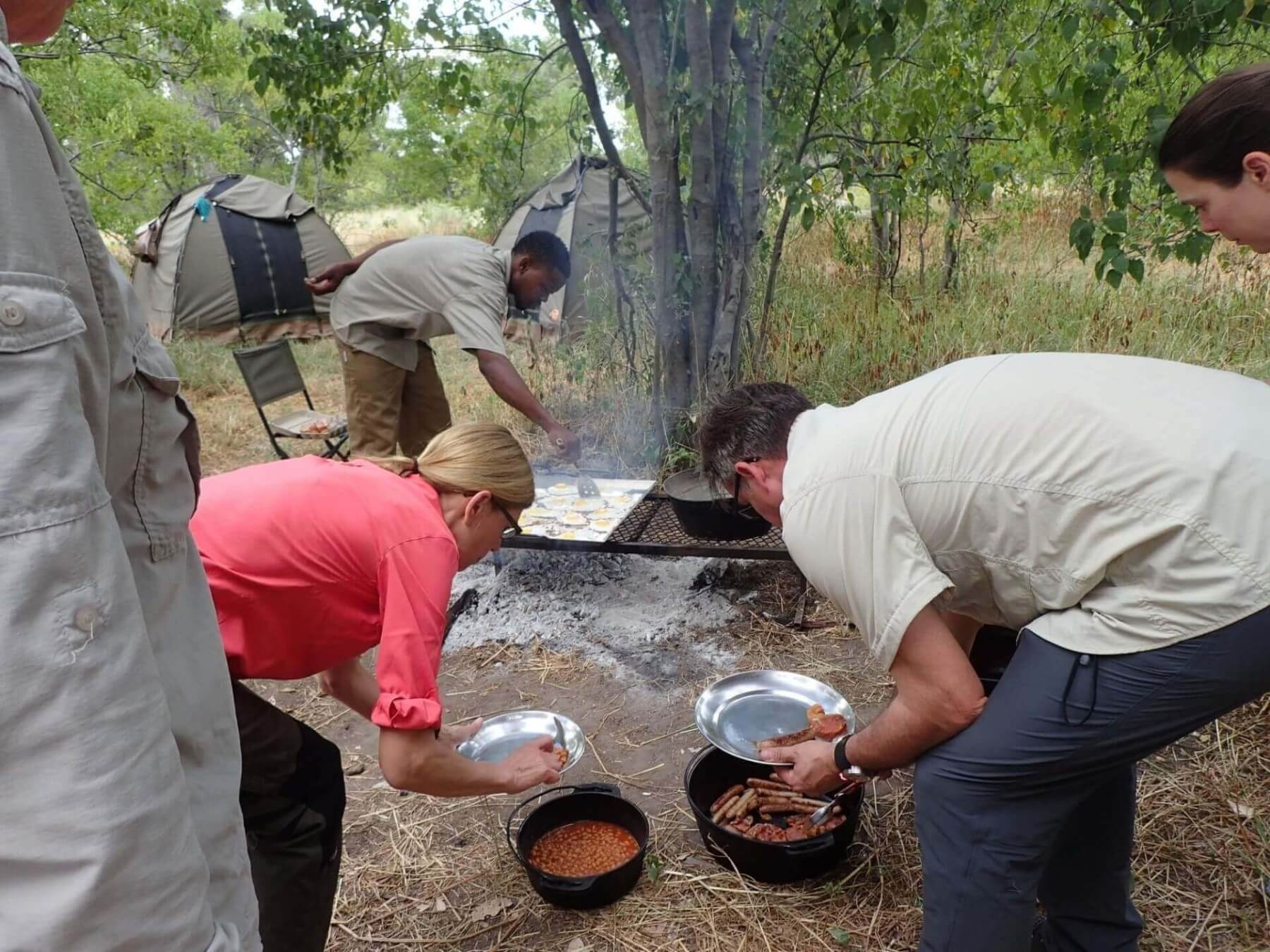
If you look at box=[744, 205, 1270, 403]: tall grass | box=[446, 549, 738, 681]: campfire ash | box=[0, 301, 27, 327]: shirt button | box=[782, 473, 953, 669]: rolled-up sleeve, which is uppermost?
box=[0, 301, 27, 327]: shirt button

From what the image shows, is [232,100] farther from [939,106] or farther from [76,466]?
[76,466]

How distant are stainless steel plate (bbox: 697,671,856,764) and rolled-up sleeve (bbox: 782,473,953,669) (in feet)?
3.82

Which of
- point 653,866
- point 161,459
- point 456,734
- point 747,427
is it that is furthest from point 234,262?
point 161,459

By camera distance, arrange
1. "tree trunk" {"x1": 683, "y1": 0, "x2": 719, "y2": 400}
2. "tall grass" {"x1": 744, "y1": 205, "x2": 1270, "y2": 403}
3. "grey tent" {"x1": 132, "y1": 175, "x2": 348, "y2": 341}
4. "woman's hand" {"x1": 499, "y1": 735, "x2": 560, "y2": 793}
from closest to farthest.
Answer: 1. "woman's hand" {"x1": 499, "y1": 735, "x2": 560, "y2": 793}
2. "tree trunk" {"x1": 683, "y1": 0, "x2": 719, "y2": 400}
3. "tall grass" {"x1": 744, "y1": 205, "x2": 1270, "y2": 403}
4. "grey tent" {"x1": 132, "y1": 175, "x2": 348, "y2": 341}

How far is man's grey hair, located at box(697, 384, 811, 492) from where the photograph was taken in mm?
1904

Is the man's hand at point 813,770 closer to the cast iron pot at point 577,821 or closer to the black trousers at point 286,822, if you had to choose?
the cast iron pot at point 577,821

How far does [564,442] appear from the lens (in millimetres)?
4223

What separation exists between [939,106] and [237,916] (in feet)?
15.3

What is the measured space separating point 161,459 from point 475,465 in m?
1.02

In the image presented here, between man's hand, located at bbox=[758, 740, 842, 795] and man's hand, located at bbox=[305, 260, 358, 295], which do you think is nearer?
man's hand, located at bbox=[758, 740, 842, 795]

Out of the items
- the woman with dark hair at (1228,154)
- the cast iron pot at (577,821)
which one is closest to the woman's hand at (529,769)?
the cast iron pot at (577,821)

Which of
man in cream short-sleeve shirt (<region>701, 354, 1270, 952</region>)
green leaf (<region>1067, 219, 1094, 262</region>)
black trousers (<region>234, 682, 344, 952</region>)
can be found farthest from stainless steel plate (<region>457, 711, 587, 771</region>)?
green leaf (<region>1067, 219, 1094, 262</region>)

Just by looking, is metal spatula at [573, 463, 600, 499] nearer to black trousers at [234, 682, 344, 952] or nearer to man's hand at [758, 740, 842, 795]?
man's hand at [758, 740, 842, 795]

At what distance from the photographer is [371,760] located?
10.5 feet
